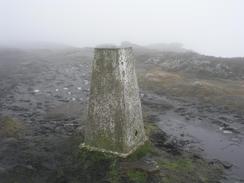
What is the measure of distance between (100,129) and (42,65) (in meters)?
42.5

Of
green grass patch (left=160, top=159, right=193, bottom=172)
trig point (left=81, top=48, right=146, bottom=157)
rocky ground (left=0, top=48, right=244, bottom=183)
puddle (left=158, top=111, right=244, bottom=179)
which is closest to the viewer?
trig point (left=81, top=48, right=146, bottom=157)

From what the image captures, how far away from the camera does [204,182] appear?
15.1m

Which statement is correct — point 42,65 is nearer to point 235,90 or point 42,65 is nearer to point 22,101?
point 22,101

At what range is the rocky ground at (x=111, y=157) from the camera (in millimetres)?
15328

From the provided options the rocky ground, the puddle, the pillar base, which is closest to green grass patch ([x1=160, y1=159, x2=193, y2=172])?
the rocky ground

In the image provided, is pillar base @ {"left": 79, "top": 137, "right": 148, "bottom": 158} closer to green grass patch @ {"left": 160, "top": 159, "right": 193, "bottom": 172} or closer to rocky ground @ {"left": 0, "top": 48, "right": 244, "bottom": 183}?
rocky ground @ {"left": 0, "top": 48, "right": 244, "bottom": 183}

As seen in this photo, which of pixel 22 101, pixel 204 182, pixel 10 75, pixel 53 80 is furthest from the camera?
pixel 10 75

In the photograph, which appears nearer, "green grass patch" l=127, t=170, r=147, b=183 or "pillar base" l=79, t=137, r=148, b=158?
"green grass patch" l=127, t=170, r=147, b=183

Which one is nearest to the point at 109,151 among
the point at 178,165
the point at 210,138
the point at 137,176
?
the point at 137,176

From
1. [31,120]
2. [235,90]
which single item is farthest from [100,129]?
[235,90]

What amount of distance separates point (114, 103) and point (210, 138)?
9.34 meters

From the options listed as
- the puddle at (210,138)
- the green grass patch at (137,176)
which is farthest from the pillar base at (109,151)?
the puddle at (210,138)

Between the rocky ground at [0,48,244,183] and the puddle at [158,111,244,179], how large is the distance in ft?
0.17

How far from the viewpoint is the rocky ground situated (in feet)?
50.3
